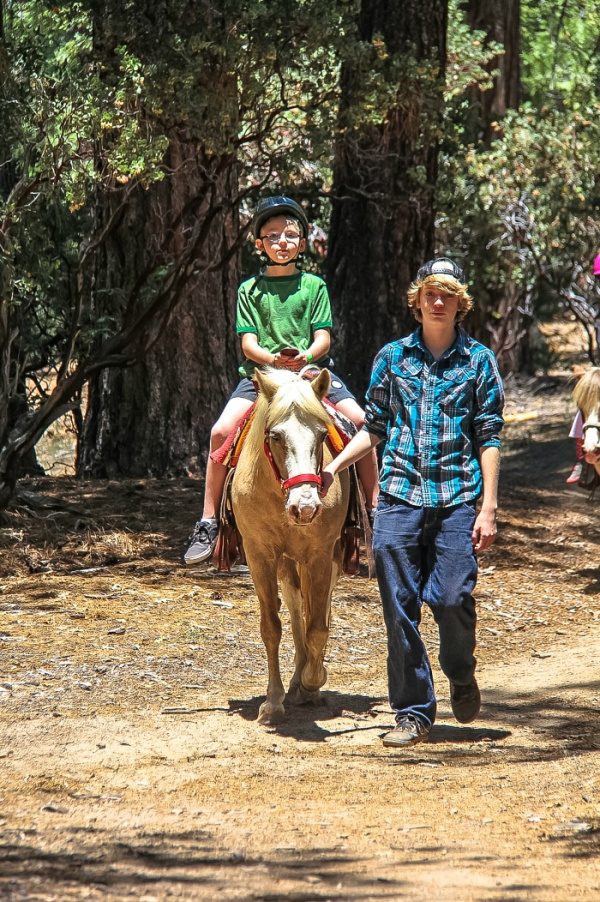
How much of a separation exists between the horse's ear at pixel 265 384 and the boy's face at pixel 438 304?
85 cm

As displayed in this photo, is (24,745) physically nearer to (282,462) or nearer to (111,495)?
(282,462)

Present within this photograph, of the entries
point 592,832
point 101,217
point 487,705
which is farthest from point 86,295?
point 592,832

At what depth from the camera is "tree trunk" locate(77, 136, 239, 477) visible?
42.4 ft

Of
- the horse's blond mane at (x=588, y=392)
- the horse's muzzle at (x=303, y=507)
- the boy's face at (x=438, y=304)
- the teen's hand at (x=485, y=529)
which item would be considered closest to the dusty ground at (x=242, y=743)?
the teen's hand at (x=485, y=529)

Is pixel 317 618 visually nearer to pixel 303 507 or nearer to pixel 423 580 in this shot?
pixel 423 580

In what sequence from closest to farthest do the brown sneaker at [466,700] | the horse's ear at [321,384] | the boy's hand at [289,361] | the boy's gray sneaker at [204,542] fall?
1. the horse's ear at [321,384]
2. the brown sneaker at [466,700]
3. the boy's hand at [289,361]
4. the boy's gray sneaker at [204,542]

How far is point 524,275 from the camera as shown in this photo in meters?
21.1

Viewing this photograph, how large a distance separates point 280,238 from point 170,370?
19.8ft

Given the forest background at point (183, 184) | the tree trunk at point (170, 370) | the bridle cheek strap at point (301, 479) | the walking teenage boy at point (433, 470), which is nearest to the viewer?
the bridle cheek strap at point (301, 479)

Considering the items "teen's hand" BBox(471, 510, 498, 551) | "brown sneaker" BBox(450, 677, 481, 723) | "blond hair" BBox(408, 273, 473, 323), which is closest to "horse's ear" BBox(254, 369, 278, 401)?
"blond hair" BBox(408, 273, 473, 323)

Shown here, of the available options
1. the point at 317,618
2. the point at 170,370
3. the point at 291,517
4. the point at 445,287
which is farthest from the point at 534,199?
the point at 291,517

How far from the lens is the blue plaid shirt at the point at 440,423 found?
584cm

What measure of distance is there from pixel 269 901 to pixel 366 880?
1.28 ft

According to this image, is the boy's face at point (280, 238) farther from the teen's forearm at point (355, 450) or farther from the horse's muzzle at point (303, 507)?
the horse's muzzle at point (303, 507)
